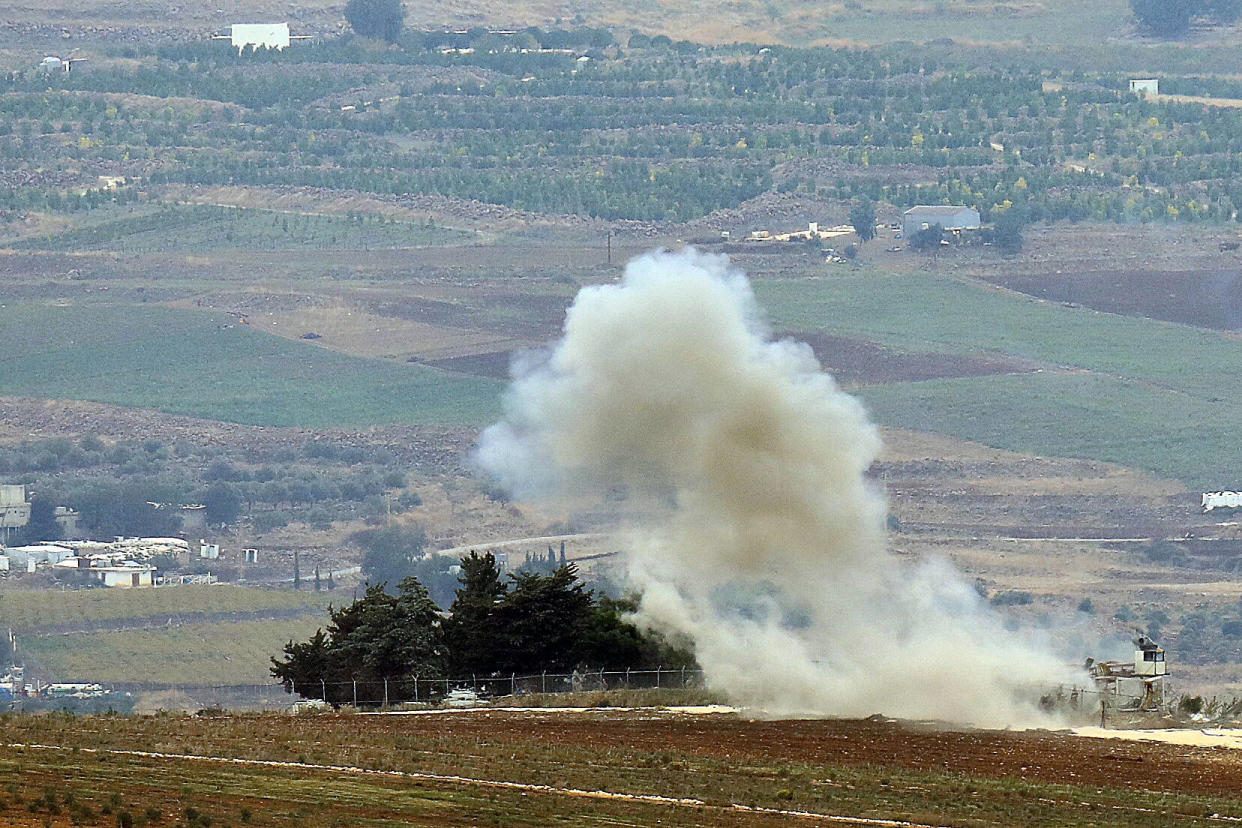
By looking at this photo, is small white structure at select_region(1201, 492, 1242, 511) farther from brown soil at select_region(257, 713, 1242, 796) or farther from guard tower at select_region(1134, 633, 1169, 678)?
brown soil at select_region(257, 713, 1242, 796)

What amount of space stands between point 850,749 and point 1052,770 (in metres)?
4.61

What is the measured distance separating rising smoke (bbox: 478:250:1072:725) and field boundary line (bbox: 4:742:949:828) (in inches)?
689

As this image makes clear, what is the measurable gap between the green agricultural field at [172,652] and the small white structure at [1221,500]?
245 feet

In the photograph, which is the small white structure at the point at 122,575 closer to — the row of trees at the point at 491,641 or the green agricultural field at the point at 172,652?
the green agricultural field at the point at 172,652

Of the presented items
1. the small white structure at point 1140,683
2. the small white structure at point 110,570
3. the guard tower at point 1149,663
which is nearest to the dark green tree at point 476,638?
the small white structure at point 1140,683

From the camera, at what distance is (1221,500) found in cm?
19775

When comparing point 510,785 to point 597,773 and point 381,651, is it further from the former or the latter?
point 381,651

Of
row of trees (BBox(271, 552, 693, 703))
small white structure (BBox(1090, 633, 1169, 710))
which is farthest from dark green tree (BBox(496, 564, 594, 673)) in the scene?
small white structure (BBox(1090, 633, 1169, 710))

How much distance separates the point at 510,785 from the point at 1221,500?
539 ft

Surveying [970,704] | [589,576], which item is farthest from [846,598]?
[589,576]

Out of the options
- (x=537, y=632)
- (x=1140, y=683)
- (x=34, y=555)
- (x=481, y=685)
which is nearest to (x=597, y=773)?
(x=1140, y=683)

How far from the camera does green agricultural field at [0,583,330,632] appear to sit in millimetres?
160750

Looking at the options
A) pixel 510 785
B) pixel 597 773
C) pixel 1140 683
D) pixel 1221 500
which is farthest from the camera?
pixel 1221 500

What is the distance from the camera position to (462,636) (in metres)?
67.6
